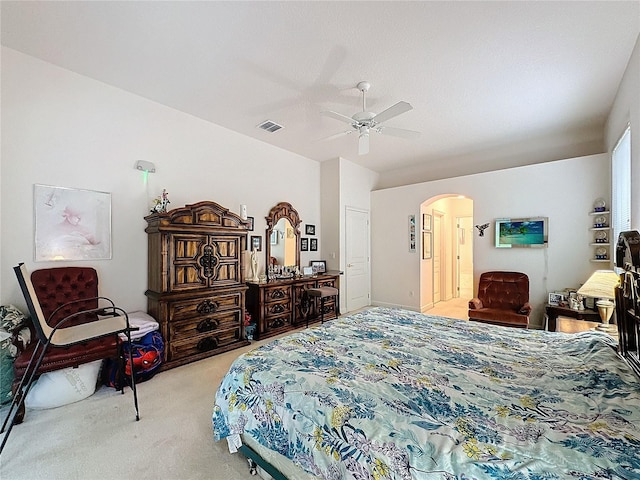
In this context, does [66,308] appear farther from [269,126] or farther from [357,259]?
[357,259]

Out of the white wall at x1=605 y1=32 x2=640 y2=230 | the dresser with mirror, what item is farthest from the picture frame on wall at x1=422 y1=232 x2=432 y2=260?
the white wall at x1=605 y1=32 x2=640 y2=230

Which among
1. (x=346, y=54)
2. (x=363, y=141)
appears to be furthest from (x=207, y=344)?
(x=346, y=54)

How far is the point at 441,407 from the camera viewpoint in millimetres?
1295

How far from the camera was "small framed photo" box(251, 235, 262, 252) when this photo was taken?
4.74 meters

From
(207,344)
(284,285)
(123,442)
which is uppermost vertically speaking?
(284,285)

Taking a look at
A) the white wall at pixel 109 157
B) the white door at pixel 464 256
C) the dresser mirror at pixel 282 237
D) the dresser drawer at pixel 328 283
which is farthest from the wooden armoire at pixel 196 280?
the white door at pixel 464 256

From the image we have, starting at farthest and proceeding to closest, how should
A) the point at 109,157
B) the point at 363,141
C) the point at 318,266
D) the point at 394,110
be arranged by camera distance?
the point at 318,266, the point at 363,141, the point at 109,157, the point at 394,110

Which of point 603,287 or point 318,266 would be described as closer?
point 603,287

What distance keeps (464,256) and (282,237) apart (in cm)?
576

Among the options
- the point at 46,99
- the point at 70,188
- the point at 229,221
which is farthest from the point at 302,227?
the point at 46,99

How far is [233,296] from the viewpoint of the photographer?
3.82 meters

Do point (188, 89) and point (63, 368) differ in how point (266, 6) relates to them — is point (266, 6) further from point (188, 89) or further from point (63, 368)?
point (63, 368)

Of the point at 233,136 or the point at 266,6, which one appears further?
the point at 233,136

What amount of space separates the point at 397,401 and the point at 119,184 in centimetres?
364
